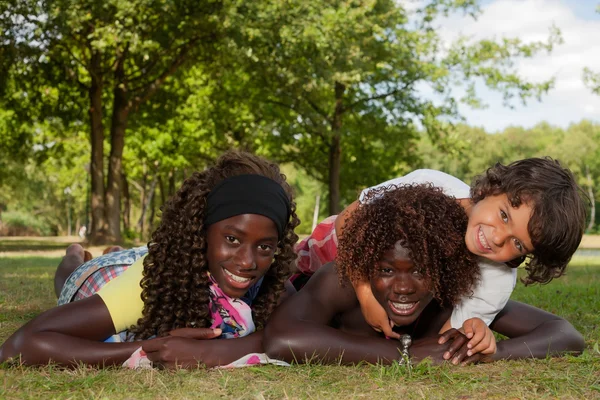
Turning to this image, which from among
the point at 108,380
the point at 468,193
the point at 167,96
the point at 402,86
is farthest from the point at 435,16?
the point at 108,380

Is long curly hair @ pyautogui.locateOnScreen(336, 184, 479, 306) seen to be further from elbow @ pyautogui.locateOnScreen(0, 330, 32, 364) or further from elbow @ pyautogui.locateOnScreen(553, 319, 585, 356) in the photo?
elbow @ pyautogui.locateOnScreen(0, 330, 32, 364)

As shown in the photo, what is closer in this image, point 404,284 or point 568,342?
point 404,284

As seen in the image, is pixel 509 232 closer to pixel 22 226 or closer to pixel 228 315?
pixel 228 315

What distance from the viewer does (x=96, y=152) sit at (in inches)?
822

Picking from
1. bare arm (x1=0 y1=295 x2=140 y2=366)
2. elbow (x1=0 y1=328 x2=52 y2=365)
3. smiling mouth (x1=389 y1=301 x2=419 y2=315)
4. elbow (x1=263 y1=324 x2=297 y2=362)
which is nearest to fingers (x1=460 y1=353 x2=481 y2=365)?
smiling mouth (x1=389 y1=301 x2=419 y2=315)

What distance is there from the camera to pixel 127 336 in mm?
4121

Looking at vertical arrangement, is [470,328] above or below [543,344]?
above

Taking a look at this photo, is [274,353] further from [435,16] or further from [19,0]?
[435,16]

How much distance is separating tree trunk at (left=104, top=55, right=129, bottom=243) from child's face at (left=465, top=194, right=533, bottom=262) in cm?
1806

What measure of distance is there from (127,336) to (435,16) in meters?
25.2

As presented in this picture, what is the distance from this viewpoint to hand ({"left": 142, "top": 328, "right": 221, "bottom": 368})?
147 inches

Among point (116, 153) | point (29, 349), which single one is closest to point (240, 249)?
point (29, 349)

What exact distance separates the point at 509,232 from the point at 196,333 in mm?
1816

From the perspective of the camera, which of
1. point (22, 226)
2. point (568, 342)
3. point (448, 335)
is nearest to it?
point (448, 335)
